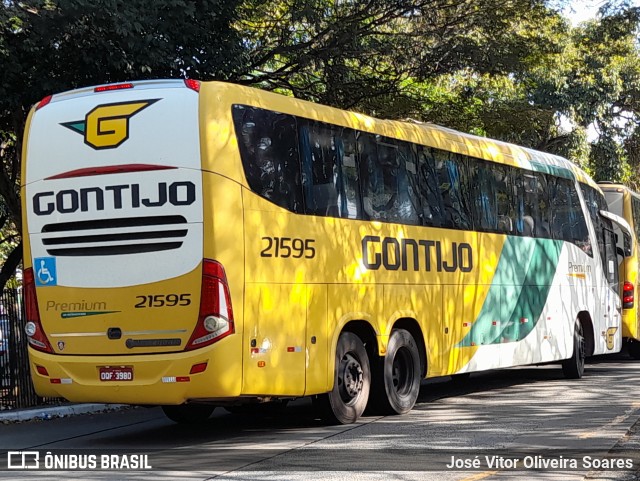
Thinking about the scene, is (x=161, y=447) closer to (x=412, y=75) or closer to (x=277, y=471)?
(x=277, y=471)

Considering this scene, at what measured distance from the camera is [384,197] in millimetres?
12477

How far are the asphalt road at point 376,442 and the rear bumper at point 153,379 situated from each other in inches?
22.2

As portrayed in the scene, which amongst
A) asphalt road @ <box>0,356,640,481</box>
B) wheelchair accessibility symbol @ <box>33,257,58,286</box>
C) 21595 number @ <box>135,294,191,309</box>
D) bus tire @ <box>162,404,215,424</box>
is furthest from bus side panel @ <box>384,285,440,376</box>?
wheelchair accessibility symbol @ <box>33,257,58,286</box>

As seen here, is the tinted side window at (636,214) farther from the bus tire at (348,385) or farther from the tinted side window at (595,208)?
the bus tire at (348,385)

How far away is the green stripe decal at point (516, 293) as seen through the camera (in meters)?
14.6

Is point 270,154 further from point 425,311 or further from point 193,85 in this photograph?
point 425,311

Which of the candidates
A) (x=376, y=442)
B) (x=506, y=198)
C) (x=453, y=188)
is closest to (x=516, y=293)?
(x=506, y=198)

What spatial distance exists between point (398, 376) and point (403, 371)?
Answer: 4.0 inches

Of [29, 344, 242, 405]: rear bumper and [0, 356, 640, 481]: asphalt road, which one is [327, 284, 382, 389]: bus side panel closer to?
[0, 356, 640, 481]: asphalt road

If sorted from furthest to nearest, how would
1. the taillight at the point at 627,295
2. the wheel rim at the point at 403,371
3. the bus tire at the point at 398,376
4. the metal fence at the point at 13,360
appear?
the taillight at the point at 627,295 < the metal fence at the point at 13,360 < the wheel rim at the point at 403,371 < the bus tire at the point at 398,376

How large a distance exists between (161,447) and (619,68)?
2804cm

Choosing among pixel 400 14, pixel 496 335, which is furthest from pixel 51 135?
pixel 400 14

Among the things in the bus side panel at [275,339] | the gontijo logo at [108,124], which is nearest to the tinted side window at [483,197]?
the bus side panel at [275,339]

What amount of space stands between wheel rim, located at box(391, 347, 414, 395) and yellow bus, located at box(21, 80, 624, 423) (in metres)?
0.03
